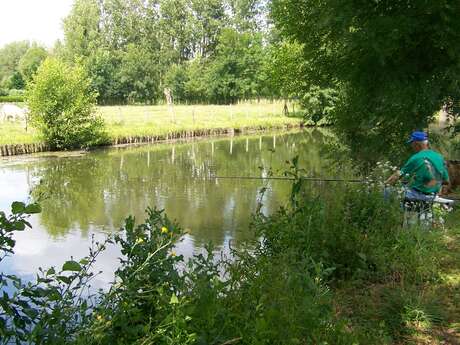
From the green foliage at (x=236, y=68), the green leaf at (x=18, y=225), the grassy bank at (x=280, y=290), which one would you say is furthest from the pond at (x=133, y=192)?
the green foliage at (x=236, y=68)

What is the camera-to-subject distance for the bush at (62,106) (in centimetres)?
2225

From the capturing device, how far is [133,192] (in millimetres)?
14086

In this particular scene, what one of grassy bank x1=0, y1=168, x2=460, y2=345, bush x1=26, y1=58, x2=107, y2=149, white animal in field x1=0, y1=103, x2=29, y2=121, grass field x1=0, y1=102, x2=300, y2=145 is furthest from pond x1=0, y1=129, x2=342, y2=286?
white animal in field x1=0, y1=103, x2=29, y2=121

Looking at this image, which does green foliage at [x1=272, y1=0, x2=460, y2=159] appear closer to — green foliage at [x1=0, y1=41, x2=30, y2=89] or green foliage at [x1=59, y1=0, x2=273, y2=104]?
green foliage at [x1=59, y1=0, x2=273, y2=104]

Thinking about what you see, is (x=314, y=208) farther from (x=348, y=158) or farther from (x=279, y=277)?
(x=348, y=158)

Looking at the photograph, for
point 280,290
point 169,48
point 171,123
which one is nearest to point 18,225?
point 280,290

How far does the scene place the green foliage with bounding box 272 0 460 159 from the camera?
205 inches

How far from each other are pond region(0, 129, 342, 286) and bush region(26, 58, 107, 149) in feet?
4.30

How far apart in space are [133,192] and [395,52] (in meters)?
9.76

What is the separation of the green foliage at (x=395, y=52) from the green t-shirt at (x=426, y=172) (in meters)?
0.61

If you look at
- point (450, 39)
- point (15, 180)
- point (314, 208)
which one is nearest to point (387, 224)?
point (314, 208)

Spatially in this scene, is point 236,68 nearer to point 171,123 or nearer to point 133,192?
point 171,123

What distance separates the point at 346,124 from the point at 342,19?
3.99 metres

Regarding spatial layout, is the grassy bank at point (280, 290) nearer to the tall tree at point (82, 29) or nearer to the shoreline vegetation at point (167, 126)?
the shoreline vegetation at point (167, 126)
